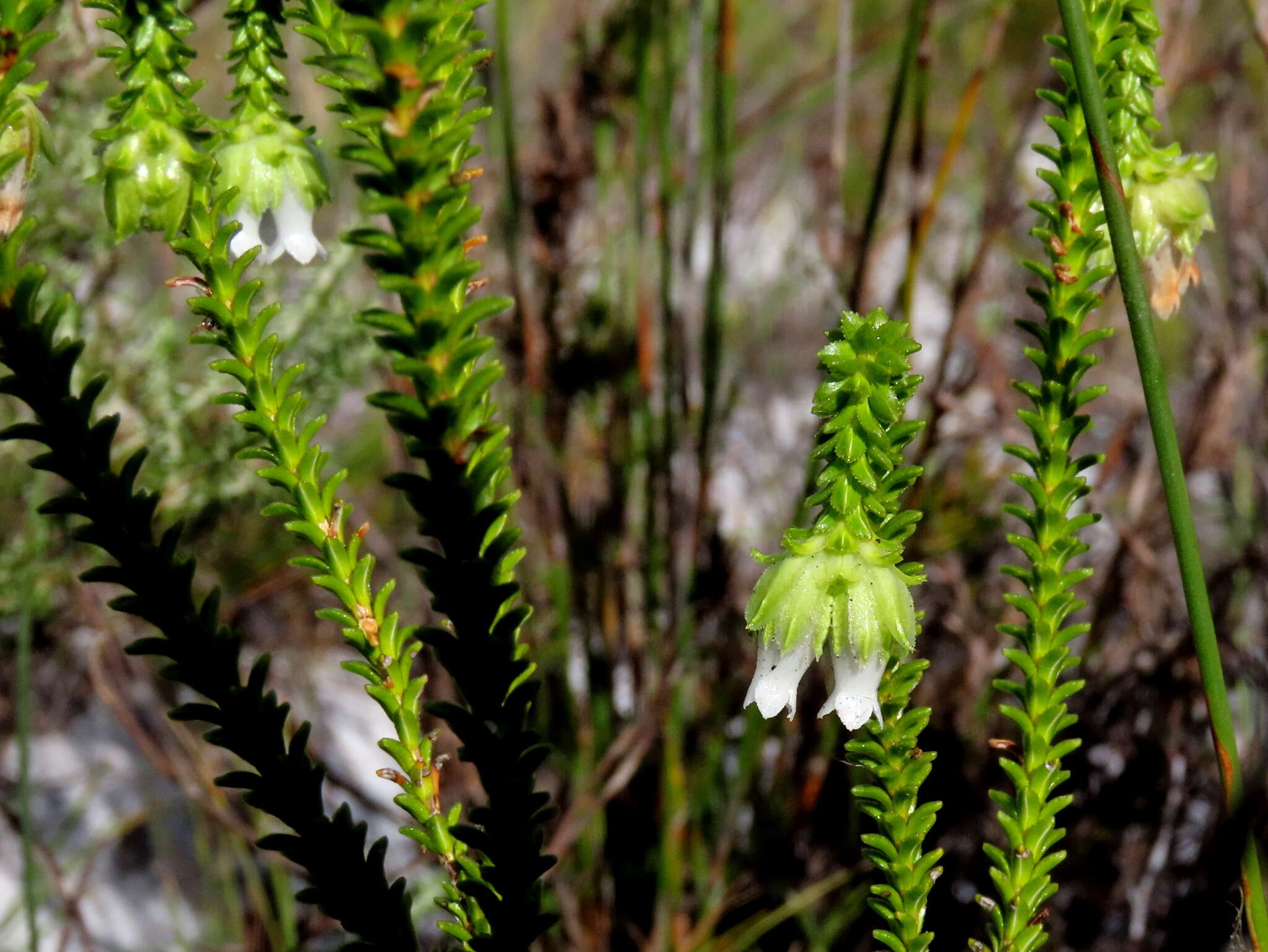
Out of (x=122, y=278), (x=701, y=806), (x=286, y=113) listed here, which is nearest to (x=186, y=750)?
(x=701, y=806)

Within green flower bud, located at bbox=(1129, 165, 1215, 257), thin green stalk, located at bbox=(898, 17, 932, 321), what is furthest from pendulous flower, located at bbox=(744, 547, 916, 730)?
thin green stalk, located at bbox=(898, 17, 932, 321)

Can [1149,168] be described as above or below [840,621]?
above

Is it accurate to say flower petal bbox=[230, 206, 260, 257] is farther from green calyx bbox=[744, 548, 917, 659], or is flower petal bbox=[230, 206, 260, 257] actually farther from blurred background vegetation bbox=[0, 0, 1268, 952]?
blurred background vegetation bbox=[0, 0, 1268, 952]

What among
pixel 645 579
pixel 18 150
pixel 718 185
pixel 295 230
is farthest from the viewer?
pixel 645 579

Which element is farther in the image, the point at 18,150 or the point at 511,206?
the point at 511,206

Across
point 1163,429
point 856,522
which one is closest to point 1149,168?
point 1163,429

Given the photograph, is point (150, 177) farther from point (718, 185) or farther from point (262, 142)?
point (718, 185)
